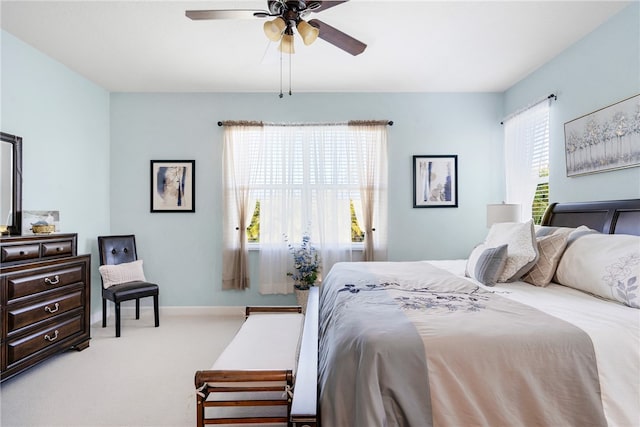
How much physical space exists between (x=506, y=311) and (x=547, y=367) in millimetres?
333

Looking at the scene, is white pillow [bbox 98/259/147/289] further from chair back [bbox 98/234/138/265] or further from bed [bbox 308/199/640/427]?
bed [bbox 308/199/640/427]

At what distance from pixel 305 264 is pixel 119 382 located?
2.16 metres

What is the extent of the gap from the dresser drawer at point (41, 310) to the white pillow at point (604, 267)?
3.87 m

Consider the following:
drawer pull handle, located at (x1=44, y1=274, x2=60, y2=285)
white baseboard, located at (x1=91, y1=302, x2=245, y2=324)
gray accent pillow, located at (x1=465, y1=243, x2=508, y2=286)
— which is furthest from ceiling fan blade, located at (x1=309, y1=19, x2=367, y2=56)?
white baseboard, located at (x1=91, y1=302, x2=245, y2=324)

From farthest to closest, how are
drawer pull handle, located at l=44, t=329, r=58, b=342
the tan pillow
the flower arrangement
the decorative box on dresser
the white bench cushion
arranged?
the flower arrangement
drawer pull handle, located at l=44, t=329, r=58, b=342
the decorative box on dresser
the tan pillow
the white bench cushion

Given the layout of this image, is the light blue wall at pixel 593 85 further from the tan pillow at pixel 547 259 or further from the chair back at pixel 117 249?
the chair back at pixel 117 249

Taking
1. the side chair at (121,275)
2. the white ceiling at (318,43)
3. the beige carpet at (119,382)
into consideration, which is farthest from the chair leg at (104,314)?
the white ceiling at (318,43)

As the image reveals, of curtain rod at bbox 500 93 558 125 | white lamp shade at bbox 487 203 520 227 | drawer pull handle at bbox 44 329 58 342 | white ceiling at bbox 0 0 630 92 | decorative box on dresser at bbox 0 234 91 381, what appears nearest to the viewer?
decorative box on dresser at bbox 0 234 91 381

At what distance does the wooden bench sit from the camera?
1665 millimetres

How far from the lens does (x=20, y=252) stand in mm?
2564

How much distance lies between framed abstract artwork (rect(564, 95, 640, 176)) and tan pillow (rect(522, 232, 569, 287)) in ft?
2.75

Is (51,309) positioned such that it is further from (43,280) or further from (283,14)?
(283,14)

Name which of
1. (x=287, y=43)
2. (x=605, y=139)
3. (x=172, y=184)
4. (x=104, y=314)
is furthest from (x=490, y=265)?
(x=104, y=314)

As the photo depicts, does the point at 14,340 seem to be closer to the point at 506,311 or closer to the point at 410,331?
the point at 410,331
